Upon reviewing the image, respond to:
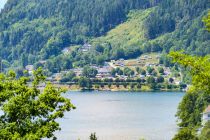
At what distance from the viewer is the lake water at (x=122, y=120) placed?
86.9 meters

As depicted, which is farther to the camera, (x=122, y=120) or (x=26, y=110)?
(x=122, y=120)

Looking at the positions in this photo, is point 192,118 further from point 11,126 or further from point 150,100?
point 150,100

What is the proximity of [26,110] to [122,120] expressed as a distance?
325ft

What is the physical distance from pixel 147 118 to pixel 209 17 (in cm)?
10452

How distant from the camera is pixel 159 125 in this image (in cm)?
10112

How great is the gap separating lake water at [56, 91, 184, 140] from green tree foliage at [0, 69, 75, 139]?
62.0m

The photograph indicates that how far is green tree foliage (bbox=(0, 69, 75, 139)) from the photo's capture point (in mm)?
15461

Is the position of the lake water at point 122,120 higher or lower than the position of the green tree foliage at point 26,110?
lower

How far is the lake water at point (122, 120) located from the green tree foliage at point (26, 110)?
2440 inches

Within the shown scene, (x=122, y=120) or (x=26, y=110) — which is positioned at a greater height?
(x=26, y=110)

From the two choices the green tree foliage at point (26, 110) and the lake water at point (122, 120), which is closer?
the green tree foliage at point (26, 110)

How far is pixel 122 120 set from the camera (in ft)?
375

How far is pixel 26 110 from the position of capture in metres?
15.6

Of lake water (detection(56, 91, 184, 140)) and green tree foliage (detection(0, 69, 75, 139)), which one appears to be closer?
green tree foliage (detection(0, 69, 75, 139))
